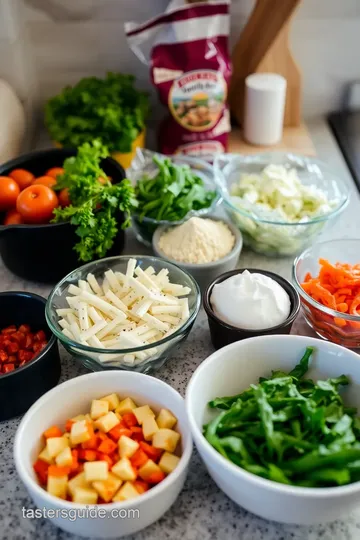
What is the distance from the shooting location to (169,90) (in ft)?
4.77

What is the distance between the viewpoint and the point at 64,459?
78 centimetres

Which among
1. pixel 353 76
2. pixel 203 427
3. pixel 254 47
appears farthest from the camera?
pixel 353 76

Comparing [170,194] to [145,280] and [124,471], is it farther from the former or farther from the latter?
[124,471]

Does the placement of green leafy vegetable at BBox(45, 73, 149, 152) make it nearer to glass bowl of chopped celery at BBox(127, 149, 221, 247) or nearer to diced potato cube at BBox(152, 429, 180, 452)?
glass bowl of chopped celery at BBox(127, 149, 221, 247)

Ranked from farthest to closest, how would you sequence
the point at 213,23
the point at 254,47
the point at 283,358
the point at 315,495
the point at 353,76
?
the point at 353,76 < the point at 254,47 < the point at 213,23 < the point at 283,358 < the point at 315,495

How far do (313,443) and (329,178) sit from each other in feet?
2.77

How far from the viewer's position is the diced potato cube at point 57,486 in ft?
2.45

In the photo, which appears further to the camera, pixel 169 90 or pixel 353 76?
pixel 353 76

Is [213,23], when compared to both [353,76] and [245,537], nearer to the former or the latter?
[353,76]

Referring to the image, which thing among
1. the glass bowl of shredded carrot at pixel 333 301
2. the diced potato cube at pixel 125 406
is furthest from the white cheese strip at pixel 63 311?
the glass bowl of shredded carrot at pixel 333 301

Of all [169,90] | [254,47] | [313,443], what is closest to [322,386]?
[313,443]

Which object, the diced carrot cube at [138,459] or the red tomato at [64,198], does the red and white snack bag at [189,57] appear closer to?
the red tomato at [64,198]

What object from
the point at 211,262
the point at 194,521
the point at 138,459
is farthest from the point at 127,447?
the point at 211,262

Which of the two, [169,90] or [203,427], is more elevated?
[169,90]
